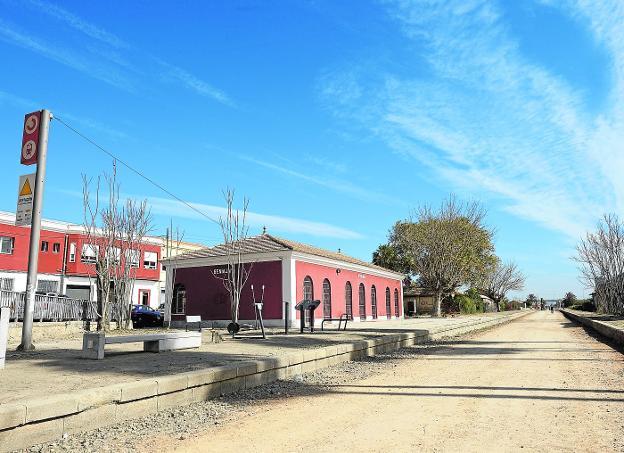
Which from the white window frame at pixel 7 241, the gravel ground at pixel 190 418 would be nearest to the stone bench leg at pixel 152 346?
the gravel ground at pixel 190 418

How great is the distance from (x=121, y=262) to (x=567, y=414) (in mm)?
15310

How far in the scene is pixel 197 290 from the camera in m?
28.3

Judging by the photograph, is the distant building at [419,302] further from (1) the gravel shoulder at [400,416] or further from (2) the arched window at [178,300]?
(1) the gravel shoulder at [400,416]

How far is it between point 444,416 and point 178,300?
2572 cm

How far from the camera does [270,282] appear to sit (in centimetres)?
2597

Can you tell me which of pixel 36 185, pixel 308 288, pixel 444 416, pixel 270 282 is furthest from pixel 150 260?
pixel 444 416

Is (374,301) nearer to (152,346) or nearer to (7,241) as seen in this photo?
(7,241)

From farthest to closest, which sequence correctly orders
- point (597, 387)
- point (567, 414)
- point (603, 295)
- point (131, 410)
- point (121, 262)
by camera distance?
point (603, 295) → point (121, 262) → point (597, 387) → point (567, 414) → point (131, 410)

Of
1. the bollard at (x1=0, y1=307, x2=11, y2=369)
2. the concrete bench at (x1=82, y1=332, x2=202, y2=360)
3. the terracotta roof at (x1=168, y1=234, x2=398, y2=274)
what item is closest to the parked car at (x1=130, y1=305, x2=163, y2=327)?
the terracotta roof at (x1=168, y1=234, x2=398, y2=274)

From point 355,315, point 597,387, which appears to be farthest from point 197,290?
point 597,387

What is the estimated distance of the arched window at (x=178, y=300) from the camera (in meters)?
29.0

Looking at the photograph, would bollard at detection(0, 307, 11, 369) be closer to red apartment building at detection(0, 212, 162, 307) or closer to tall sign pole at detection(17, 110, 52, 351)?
tall sign pole at detection(17, 110, 52, 351)

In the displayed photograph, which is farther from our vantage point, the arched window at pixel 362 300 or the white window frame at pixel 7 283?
the arched window at pixel 362 300

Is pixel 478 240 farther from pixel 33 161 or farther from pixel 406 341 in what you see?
pixel 33 161
